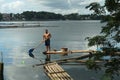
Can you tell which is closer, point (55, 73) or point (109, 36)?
point (109, 36)

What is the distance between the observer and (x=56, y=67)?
2178cm

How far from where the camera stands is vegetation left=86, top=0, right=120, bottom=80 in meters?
8.52

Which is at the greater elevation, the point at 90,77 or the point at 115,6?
the point at 115,6

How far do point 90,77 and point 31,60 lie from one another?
9099 millimetres

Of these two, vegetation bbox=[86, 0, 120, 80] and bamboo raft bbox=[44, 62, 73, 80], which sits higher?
vegetation bbox=[86, 0, 120, 80]

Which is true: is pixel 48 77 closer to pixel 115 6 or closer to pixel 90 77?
pixel 90 77

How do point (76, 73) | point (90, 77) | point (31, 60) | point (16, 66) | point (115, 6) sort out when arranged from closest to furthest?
point (115, 6) < point (90, 77) < point (76, 73) < point (16, 66) < point (31, 60)

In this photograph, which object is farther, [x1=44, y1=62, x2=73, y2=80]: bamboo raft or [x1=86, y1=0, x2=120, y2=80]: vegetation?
[x1=44, y1=62, x2=73, y2=80]: bamboo raft

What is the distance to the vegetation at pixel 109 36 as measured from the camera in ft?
27.9

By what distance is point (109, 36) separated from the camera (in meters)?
8.77

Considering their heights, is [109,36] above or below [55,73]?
above

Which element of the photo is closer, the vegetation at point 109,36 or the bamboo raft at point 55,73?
the vegetation at point 109,36

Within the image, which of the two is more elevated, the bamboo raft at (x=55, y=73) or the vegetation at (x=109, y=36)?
the vegetation at (x=109, y=36)

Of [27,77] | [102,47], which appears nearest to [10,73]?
[27,77]
